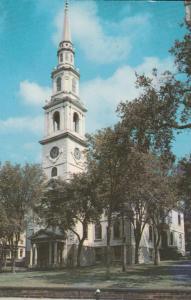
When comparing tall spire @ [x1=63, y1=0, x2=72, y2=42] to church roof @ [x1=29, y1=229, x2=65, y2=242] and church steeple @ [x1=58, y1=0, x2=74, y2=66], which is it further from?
church roof @ [x1=29, y1=229, x2=65, y2=242]

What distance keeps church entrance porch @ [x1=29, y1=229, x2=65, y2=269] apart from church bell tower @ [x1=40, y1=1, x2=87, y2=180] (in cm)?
1036

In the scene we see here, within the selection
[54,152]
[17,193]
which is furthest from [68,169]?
[17,193]

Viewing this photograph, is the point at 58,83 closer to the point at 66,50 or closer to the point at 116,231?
the point at 66,50

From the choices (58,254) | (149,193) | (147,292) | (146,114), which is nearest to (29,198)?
(149,193)

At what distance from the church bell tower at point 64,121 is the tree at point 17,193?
21445 mm

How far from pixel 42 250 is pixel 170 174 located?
27.7 metres

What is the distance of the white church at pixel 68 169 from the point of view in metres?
62.9

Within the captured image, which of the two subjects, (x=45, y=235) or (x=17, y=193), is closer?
(x=17, y=193)

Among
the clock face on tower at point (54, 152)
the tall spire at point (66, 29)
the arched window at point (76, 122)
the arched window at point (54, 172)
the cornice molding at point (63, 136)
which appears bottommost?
the arched window at point (54, 172)

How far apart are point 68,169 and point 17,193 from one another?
24.0 metres

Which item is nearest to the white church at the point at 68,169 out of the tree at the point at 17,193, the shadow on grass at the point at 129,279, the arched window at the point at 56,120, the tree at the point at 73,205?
the arched window at the point at 56,120

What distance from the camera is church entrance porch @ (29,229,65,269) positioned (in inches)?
2421

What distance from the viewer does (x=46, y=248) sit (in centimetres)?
6394

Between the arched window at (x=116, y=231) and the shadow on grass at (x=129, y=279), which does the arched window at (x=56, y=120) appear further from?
the shadow on grass at (x=129, y=279)
